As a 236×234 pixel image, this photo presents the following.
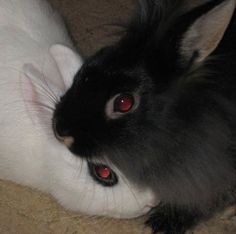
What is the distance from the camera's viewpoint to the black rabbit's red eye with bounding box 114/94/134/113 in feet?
3.68

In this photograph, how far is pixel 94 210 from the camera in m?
1.37

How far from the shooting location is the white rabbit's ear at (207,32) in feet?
3.44

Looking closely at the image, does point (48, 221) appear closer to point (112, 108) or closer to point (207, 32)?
point (112, 108)

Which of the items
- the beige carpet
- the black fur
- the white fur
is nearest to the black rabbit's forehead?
the black fur

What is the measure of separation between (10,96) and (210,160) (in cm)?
50

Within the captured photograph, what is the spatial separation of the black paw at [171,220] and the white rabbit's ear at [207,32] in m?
0.54

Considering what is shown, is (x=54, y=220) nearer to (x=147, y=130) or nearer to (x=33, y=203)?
(x=33, y=203)

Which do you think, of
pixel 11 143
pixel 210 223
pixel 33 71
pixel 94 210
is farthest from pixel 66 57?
pixel 210 223

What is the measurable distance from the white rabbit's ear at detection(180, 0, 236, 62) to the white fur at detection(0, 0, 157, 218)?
35 cm

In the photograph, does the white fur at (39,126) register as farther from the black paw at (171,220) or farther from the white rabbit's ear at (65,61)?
the black paw at (171,220)

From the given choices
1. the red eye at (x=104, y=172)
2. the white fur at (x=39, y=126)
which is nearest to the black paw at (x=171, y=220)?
the white fur at (x=39, y=126)

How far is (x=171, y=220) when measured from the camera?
5.20ft

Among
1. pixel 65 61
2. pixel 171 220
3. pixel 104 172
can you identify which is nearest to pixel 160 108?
pixel 104 172

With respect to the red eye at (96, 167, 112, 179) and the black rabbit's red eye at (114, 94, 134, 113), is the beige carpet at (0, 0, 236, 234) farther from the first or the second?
the black rabbit's red eye at (114, 94, 134, 113)
